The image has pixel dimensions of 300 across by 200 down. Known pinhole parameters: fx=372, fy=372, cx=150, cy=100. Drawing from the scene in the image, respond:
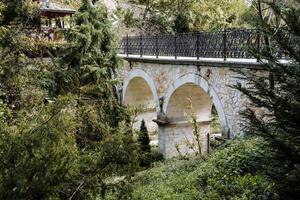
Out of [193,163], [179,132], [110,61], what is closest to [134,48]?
[110,61]

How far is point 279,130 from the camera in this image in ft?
11.4

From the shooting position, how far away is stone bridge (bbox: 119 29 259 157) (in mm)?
10664

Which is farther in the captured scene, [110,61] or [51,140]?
[110,61]

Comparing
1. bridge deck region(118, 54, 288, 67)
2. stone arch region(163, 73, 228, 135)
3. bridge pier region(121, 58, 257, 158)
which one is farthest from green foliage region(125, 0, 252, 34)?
stone arch region(163, 73, 228, 135)

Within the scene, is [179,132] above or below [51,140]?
below

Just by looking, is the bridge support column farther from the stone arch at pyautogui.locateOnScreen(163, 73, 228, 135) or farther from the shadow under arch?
the shadow under arch

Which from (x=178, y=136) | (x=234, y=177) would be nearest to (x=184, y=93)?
(x=178, y=136)

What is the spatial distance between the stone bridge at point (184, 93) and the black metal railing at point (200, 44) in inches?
6.3

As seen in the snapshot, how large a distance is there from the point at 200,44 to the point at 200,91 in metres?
2.95

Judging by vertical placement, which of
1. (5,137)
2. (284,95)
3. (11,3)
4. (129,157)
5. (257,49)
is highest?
(11,3)

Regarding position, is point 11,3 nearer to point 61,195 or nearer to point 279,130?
point 61,195

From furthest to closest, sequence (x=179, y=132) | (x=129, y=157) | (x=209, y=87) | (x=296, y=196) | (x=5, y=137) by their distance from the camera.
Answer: (x=179, y=132) → (x=209, y=87) → (x=129, y=157) → (x=5, y=137) → (x=296, y=196)

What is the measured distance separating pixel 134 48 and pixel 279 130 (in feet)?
45.6

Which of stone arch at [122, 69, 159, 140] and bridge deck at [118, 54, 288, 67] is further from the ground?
bridge deck at [118, 54, 288, 67]
